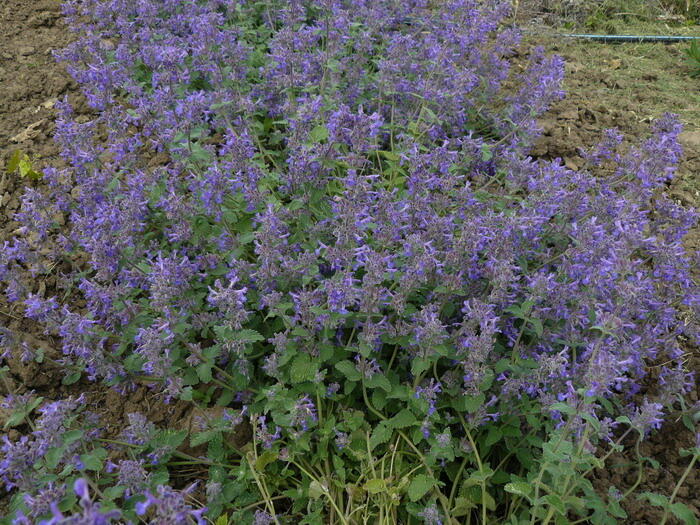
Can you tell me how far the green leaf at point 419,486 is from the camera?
119 inches

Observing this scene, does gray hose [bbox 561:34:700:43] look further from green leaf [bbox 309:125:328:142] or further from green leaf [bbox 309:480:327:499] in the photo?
green leaf [bbox 309:480:327:499]

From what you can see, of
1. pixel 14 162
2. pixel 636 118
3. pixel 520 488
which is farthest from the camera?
pixel 636 118

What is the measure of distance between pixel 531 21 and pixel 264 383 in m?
7.05

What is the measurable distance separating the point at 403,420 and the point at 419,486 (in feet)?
1.14

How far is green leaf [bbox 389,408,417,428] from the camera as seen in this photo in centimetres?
324

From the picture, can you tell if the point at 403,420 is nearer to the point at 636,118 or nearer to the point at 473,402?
the point at 473,402

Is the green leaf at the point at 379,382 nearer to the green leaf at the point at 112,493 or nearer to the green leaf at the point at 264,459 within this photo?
the green leaf at the point at 264,459

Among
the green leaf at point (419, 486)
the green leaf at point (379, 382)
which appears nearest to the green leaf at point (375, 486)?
the green leaf at point (419, 486)

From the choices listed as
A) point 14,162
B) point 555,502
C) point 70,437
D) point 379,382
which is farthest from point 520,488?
point 14,162

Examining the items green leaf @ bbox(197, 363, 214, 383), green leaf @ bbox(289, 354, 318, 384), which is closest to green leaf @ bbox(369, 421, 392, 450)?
green leaf @ bbox(289, 354, 318, 384)

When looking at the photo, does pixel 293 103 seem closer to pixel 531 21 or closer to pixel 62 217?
pixel 62 217

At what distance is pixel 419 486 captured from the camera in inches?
121

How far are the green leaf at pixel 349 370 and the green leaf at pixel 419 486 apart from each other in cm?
59

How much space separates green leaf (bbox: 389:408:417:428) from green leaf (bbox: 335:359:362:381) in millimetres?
295
